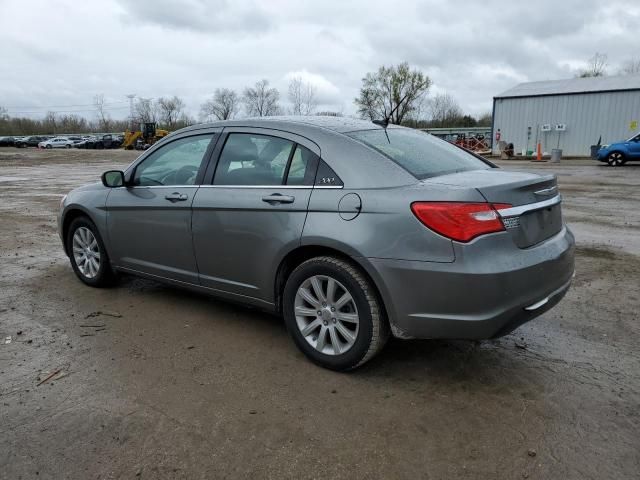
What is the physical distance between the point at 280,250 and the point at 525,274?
1553 mm

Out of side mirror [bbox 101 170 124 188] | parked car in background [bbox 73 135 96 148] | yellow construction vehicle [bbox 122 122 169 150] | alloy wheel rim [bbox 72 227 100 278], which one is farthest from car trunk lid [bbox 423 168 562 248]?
parked car in background [bbox 73 135 96 148]

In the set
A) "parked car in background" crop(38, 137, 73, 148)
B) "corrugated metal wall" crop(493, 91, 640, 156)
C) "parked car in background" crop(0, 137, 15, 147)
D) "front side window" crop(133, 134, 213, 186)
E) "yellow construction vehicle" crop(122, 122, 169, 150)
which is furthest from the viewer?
"parked car in background" crop(0, 137, 15, 147)

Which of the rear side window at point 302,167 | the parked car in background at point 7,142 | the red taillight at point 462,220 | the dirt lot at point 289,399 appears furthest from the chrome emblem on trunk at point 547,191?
the parked car in background at point 7,142

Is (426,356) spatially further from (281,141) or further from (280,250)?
(281,141)

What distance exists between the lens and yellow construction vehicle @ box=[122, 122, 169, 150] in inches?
2010

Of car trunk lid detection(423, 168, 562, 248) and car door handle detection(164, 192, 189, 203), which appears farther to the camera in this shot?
car door handle detection(164, 192, 189, 203)

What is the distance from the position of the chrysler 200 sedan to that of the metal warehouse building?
32.6 metres

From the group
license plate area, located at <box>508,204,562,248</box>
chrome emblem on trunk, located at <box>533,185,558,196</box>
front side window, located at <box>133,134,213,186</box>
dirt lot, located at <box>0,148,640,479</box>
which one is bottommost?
dirt lot, located at <box>0,148,640,479</box>

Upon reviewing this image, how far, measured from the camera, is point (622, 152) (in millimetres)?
24266

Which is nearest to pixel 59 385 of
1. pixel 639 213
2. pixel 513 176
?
pixel 513 176

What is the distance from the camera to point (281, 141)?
380cm

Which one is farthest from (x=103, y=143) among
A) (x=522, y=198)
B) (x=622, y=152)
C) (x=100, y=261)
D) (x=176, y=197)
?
(x=522, y=198)

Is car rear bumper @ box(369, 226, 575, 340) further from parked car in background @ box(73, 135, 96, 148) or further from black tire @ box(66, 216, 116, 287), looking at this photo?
parked car in background @ box(73, 135, 96, 148)

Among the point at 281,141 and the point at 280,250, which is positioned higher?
the point at 281,141
